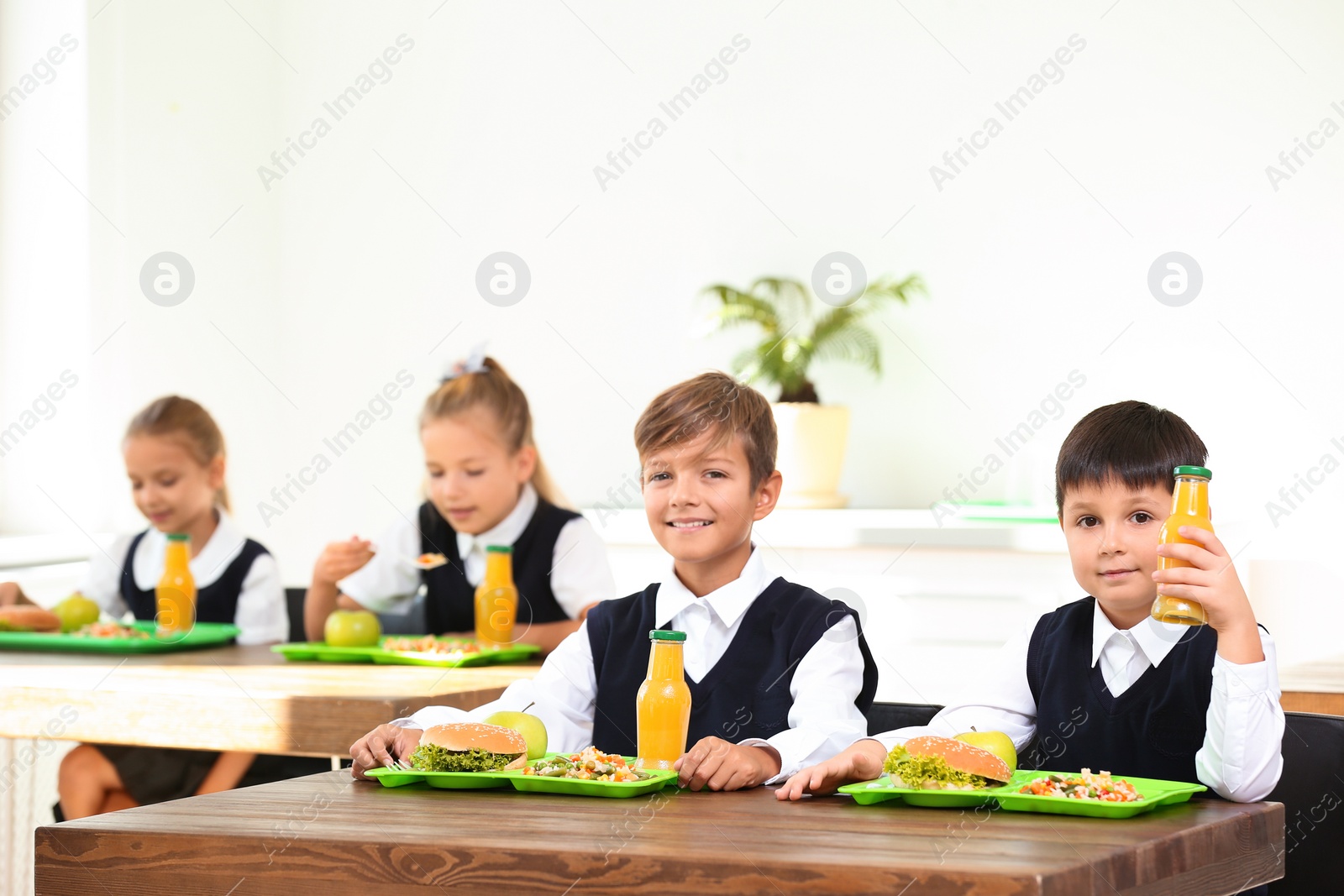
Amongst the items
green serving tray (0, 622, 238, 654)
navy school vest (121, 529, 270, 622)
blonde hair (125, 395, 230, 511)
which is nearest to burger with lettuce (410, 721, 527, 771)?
green serving tray (0, 622, 238, 654)

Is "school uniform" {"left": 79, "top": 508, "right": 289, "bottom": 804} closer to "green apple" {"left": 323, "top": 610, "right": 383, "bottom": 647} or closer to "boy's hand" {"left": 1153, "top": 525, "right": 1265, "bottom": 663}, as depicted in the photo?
"green apple" {"left": 323, "top": 610, "right": 383, "bottom": 647}

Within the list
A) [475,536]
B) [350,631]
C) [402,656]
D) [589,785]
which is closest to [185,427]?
[475,536]

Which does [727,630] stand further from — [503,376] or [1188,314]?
[1188,314]

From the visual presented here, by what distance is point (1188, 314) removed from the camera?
3.24m

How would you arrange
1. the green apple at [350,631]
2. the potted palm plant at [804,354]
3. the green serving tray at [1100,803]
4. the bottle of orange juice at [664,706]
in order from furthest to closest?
the potted palm plant at [804,354] < the green apple at [350,631] < the bottle of orange juice at [664,706] < the green serving tray at [1100,803]

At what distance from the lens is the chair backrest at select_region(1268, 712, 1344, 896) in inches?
46.4

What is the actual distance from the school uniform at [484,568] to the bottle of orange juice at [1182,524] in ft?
4.26

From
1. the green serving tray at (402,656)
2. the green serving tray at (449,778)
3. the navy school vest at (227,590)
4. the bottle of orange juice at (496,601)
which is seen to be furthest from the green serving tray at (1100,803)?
the navy school vest at (227,590)

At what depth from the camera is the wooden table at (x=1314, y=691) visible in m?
1.68

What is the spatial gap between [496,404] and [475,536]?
23cm

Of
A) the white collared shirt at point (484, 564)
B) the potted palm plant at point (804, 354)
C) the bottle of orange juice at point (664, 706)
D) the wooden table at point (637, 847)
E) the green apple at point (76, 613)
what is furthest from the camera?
the potted palm plant at point (804, 354)

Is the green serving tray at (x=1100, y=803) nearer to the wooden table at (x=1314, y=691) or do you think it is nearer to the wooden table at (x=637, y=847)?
the wooden table at (x=637, y=847)

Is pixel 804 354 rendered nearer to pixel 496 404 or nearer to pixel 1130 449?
pixel 496 404

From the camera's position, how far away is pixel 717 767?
1.10m
